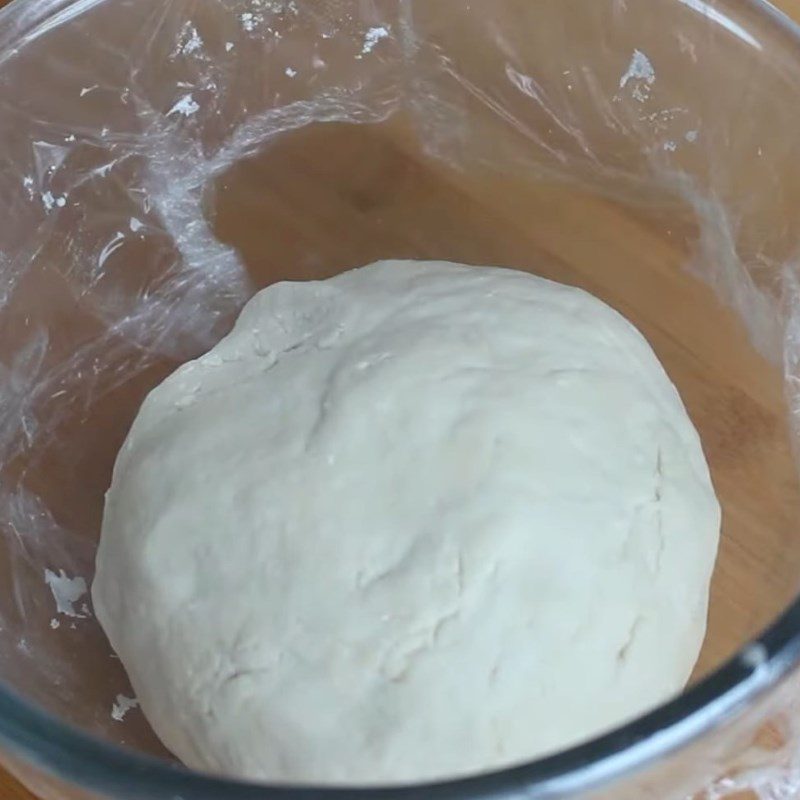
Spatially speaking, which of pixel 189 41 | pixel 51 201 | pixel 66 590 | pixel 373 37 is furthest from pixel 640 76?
pixel 66 590

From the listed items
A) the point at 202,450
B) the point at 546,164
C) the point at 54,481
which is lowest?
the point at 54,481

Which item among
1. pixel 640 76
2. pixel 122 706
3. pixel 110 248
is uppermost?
pixel 640 76

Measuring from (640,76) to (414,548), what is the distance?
0.46m

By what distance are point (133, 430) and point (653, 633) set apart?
374 mm

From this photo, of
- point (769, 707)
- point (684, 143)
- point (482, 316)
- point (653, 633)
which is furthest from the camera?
point (684, 143)

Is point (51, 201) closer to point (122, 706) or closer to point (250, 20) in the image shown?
point (250, 20)

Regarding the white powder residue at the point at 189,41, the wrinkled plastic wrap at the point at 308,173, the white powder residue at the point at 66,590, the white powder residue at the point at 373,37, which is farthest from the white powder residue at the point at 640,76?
the white powder residue at the point at 66,590

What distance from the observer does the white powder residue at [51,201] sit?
2.68ft

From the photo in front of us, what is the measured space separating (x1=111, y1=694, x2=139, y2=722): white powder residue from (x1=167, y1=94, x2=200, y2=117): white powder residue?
473 millimetres

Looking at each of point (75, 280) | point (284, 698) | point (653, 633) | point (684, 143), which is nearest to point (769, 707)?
point (653, 633)

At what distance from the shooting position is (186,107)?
861mm

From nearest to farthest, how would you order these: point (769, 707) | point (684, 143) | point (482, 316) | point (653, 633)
Result: point (769, 707), point (653, 633), point (482, 316), point (684, 143)

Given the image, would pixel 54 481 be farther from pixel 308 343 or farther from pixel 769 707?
pixel 769 707

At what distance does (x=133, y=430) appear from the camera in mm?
712
